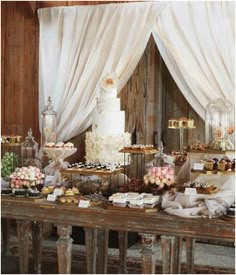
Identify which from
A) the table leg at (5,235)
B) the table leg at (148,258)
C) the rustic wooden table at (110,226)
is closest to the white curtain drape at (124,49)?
the table leg at (5,235)

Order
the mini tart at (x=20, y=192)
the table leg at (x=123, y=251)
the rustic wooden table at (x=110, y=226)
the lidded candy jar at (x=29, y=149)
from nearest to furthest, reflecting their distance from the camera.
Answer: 1. the rustic wooden table at (x=110, y=226)
2. the mini tart at (x=20, y=192)
3. the table leg at (x=123, y=251)
4. the lidded candy jar at (x=29, y=149)

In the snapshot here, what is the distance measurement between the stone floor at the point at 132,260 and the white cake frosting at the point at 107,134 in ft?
3.03

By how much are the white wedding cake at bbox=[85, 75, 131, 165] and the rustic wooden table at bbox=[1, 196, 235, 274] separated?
5.14ft

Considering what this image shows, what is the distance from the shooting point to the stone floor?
394cm

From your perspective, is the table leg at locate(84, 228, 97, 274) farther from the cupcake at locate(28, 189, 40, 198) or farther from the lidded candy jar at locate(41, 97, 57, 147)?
the lidded candy jar at locate(41, 97, 57, 147)

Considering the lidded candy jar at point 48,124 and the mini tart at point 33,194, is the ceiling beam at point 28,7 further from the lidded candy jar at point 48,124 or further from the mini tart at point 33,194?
the mini tart at point 33,194

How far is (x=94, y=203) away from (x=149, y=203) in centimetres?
38

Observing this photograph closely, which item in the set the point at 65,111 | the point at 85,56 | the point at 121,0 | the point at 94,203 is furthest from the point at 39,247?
the point at 121,0

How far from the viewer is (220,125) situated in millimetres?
4176

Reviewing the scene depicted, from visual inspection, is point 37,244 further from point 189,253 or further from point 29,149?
point 189,253

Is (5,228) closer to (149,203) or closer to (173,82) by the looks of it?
(149,203)

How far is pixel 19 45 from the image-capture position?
19.6 ft

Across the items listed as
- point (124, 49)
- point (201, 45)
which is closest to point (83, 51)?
point (124, 49)

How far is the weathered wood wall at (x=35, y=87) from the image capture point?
571 centimetres
